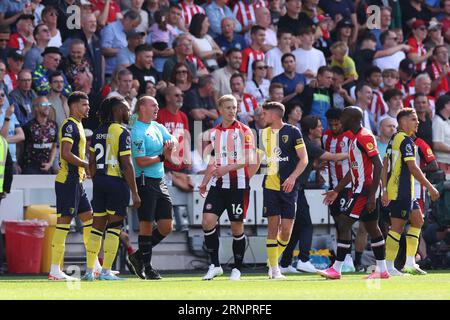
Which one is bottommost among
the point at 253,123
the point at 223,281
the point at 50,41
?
the point at 223,281

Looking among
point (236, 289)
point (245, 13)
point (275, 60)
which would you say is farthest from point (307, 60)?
point (236, 289)

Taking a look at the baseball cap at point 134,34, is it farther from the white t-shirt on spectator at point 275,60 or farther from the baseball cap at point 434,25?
the baseball cap at point 434,25

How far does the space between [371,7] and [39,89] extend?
27.3 feet

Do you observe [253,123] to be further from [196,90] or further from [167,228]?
[167,228]

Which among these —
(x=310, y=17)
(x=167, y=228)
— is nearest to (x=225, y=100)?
(x=167, y=228)

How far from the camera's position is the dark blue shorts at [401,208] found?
15492 millimetres

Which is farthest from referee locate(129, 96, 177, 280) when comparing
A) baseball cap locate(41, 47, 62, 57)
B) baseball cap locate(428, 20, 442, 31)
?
baseball cap locate(428, 20, 442, 31)

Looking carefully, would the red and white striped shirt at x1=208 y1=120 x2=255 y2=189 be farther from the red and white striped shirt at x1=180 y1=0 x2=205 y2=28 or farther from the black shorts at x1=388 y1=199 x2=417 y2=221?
the red and white striped shirt at x1=180 y1=0 x2=205 y2=28

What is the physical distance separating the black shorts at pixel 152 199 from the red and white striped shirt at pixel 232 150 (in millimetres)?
638

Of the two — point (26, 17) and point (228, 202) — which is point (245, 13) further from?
point (228, 202)

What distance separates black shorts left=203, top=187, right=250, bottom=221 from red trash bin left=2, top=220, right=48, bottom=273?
351cm

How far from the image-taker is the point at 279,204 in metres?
Answer: 15.2

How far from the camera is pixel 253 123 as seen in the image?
65.9ft
